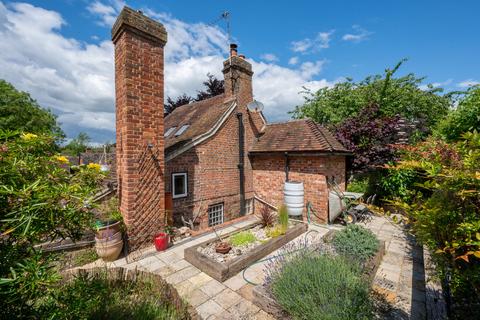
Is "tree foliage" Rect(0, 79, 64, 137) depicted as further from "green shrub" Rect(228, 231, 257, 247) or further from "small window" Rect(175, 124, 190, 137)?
"green shrub" Rect(228, 231, 257, 247)

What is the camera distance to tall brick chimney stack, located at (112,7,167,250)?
17.3 feet

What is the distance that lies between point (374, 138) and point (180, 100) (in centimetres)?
1755

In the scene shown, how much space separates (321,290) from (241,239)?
10.9ft

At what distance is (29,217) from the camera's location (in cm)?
121

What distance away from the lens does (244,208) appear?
9.90 meters

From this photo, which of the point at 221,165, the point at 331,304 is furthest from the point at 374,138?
the point at 331,304

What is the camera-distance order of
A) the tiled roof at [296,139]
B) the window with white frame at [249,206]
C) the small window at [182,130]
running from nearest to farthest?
the tiled roof at [296,139] < the window with white frame at [249,206] < the small window at [182,130]

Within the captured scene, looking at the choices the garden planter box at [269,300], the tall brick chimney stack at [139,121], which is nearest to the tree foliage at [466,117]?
the garden planter box at [269,300]

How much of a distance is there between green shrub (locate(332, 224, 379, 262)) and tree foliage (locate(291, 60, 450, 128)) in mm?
9813

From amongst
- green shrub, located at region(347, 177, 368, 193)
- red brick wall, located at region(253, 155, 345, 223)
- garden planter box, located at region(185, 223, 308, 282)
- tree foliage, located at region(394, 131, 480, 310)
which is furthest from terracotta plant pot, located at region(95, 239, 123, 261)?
green shrub, located at region(347, 177, 368, 193)

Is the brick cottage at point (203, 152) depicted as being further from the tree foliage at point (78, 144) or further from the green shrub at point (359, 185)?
the tree foliage at point (78, 144)

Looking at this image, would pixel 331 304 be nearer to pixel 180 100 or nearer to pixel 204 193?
pixel 204 193

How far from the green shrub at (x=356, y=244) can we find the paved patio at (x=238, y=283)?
1.62ft

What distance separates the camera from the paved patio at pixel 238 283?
3484mm
